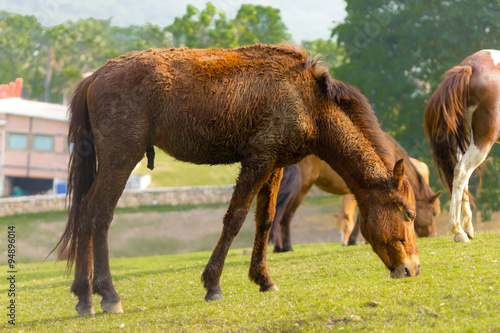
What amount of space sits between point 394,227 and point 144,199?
91.7ft

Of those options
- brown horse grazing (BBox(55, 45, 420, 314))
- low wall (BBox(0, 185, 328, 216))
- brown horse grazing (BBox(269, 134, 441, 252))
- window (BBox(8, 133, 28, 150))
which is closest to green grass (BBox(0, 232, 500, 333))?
brown horse grazing (BBox(55, 45, 420, 314))

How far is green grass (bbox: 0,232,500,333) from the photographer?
4688mm

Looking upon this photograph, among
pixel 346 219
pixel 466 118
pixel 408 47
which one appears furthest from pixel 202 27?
pixel 466 118

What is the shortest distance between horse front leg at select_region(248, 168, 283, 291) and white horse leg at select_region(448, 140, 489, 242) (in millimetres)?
3566

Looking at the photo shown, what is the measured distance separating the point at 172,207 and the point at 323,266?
25129 millimetres

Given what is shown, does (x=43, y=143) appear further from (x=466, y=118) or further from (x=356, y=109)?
(x=356, y=109)

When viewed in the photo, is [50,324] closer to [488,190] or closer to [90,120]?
[90,120]

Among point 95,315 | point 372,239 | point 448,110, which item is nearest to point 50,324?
point 95,315

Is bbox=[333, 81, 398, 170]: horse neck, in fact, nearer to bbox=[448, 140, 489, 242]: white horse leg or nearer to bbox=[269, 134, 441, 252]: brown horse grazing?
bbox=[448, 140, 489, 242]: white horse leg

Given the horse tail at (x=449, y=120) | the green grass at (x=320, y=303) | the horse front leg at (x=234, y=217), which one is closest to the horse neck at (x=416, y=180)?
the horse tail at (x=449, y=120)

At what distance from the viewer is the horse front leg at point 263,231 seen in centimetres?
646

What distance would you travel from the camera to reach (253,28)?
49500 millimetres

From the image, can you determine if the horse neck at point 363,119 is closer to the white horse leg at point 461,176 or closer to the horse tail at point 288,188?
the white horse leg at point 461,176

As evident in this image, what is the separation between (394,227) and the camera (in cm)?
603
